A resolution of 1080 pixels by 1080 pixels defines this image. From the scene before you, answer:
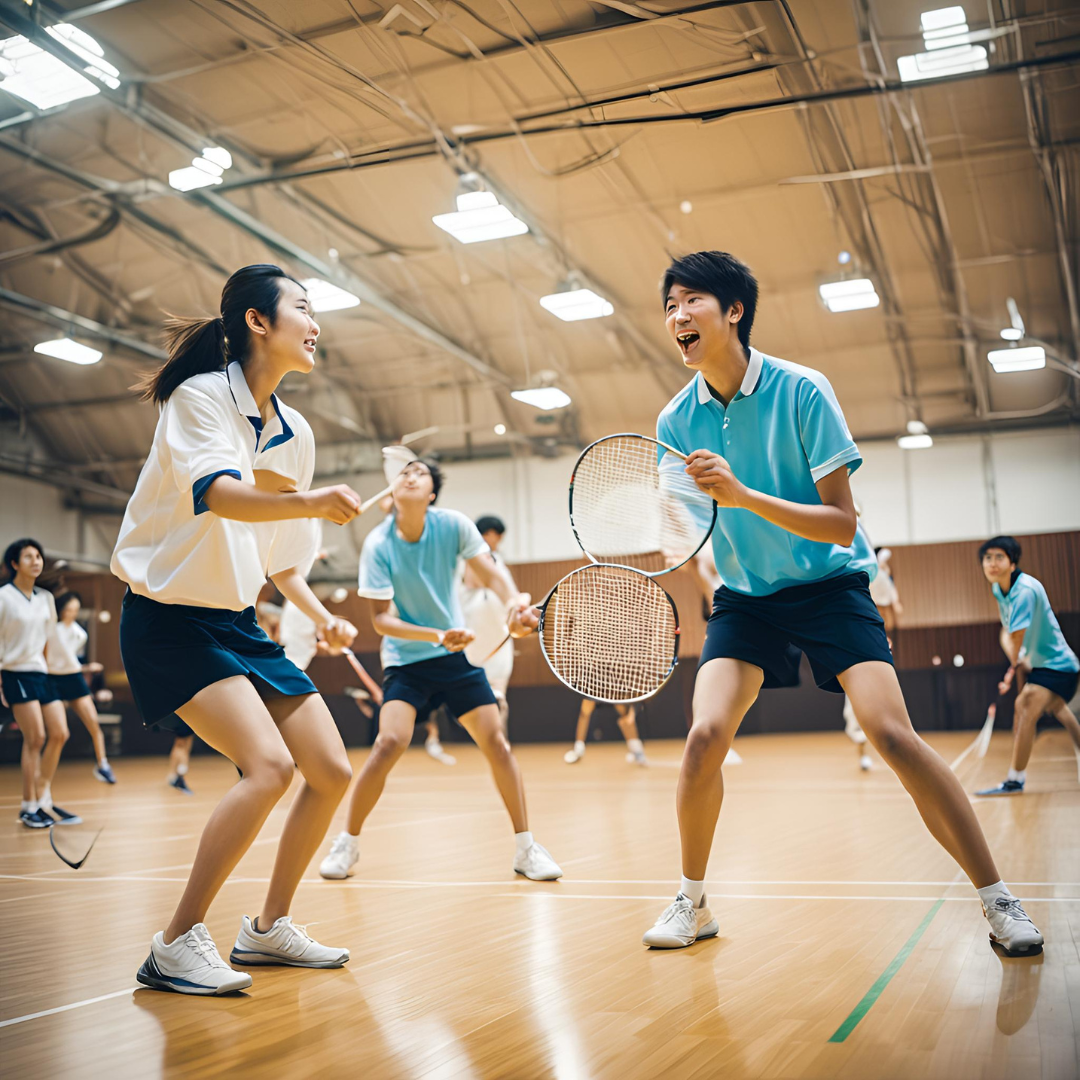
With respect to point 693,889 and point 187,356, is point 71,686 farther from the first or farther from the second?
point 693,889

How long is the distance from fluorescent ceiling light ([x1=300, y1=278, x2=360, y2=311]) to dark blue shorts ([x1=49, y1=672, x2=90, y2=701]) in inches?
250

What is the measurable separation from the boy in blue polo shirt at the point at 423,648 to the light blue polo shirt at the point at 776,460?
1439mm

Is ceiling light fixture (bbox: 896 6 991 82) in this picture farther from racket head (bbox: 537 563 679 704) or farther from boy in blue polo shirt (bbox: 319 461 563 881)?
racket head (bbox: 537 563 679 704)

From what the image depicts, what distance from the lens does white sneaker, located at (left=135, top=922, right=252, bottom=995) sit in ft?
8.40

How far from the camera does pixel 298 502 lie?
7.93 ft

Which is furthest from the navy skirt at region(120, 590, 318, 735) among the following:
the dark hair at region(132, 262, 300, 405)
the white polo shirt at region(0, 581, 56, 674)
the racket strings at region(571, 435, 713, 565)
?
the white polo shirt at region(0, 581, 56, 674)

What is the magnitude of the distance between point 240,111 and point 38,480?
1133cm

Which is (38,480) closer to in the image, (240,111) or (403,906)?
(240,111)

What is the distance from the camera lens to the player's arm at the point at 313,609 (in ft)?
10.1

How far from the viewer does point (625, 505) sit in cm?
352

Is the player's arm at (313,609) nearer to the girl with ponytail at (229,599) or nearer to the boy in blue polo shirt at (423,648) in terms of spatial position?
the girl with ponytail at (229,599)

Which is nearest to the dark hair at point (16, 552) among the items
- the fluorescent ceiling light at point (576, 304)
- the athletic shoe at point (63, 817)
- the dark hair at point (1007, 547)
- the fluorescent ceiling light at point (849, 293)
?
the athletic shoe at point (63, 817)

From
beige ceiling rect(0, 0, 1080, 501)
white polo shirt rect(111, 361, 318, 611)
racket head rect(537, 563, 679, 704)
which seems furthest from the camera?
beige ceiling rect(0, 0, 1080, 501)

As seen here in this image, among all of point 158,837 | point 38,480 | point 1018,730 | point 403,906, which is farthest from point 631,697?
point 38,480
